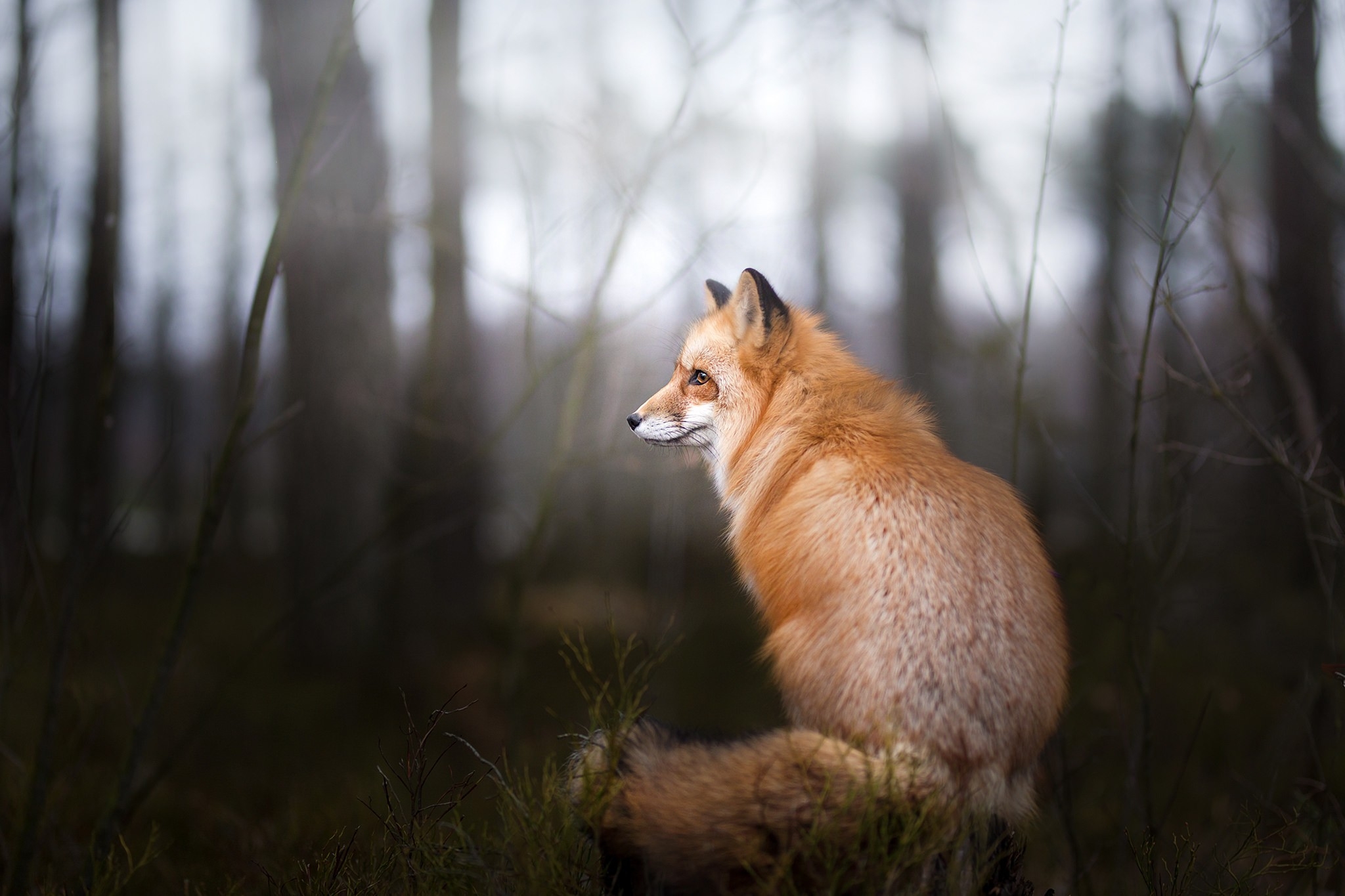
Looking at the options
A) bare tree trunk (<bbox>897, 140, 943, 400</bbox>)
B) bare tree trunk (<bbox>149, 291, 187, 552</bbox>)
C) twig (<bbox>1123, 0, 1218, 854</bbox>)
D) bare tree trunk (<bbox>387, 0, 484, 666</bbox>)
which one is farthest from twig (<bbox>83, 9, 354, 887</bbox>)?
bare tree trunk (<bbox>149, 291, 187, 552</bbox>)

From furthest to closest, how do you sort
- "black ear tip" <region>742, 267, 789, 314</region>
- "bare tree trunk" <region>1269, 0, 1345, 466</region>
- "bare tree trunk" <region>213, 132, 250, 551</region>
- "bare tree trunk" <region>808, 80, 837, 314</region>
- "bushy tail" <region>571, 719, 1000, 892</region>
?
"bare tree trunk" <region>213, 132, 250, 551</region>
"bare tree trunk" <region>808, 80, 837, 314</region>
"bare tree trunk" <region>1269, 0, 1345, 466</region>
"black ear tip" <region>742, 267, 789, 314</region>
"bushy tail" <region>571, 719, 1000, 892</region>

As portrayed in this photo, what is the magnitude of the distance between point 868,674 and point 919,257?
11.6m

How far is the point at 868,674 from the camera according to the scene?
212cm

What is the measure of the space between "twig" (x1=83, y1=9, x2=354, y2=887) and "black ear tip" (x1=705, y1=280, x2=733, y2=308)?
1615mm

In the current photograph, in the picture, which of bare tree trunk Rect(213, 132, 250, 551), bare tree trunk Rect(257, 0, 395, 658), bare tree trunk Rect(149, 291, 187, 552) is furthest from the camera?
bare tree trunk Rect(213, 132, 250, 551)

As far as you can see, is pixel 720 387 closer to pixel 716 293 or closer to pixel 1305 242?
pixel 716 293

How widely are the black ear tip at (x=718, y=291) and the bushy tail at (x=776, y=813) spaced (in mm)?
1625

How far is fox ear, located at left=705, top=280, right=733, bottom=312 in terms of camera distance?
120 inches

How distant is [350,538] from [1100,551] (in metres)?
10.9

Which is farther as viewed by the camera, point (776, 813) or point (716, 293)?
point (716, 293)

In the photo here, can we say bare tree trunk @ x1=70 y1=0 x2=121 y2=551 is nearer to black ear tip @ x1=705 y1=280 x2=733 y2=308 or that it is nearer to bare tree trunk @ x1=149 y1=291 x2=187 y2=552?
→ black ear tip @ x1=705 y1=280 x2=733 y2=308

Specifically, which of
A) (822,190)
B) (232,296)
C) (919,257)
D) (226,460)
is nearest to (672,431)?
(226,460)

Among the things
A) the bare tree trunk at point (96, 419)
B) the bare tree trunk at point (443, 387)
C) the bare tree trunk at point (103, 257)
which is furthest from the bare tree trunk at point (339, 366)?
the bare tree trunk at point (96, 419)

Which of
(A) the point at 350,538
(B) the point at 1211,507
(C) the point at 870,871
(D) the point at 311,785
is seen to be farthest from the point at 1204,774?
(A) the point at 350,538
